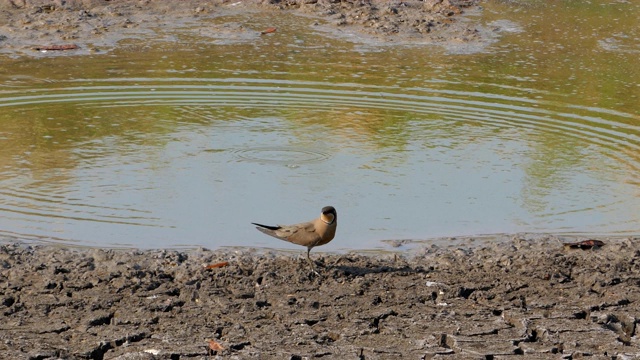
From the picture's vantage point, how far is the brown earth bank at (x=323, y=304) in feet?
20.4

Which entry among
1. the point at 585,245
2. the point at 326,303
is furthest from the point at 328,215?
the point at 585,245

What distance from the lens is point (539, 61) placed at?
15.5 m

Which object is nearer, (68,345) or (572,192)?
(68,345)

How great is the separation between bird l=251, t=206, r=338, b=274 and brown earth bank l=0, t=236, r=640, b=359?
209 millimetres

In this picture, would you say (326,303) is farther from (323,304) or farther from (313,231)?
(313,231)

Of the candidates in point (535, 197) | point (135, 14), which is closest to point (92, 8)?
point (135, 14)

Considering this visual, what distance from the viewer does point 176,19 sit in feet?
55.7

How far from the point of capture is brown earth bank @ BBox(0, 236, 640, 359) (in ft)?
A: 20.4

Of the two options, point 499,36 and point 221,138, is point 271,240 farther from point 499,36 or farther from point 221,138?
point 499,36

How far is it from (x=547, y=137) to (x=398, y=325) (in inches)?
220

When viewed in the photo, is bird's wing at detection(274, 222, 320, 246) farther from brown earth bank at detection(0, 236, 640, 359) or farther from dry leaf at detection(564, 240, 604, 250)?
dry leaf at detection(564, 240, 604, 250)

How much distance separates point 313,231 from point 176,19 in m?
10.1

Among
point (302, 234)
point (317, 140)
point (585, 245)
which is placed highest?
point (302, 234)

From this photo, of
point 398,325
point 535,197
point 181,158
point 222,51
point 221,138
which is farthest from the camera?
point 222,51
